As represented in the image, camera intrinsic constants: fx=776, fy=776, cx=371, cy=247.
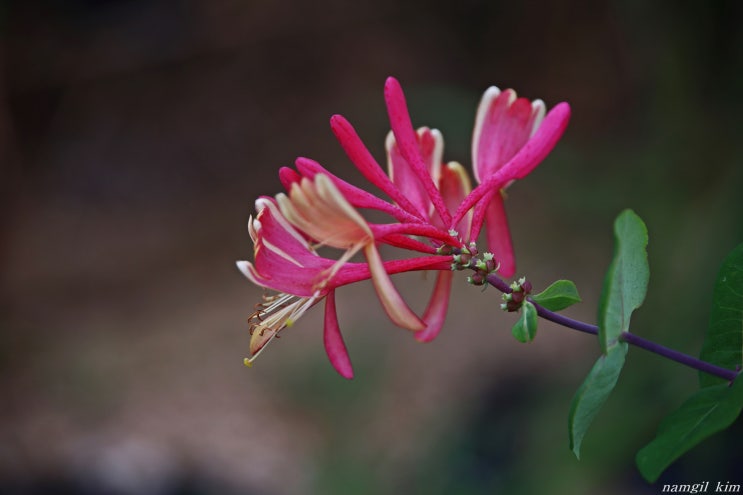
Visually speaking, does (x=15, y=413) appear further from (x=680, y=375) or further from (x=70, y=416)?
(x=680, y=375)

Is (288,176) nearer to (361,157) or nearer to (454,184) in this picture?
(361,157)

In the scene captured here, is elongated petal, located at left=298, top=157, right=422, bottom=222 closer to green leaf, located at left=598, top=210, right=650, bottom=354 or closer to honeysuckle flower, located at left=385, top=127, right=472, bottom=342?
honeysuckle flower, located at left=385, top=127, right=472, bottom=342

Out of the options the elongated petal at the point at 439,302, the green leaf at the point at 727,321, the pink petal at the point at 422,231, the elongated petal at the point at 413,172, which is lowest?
the green leaf at the point at 727,321

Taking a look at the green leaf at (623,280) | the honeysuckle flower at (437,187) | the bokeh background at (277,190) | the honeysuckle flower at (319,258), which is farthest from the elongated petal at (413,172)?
the bokeh background at (277,190)

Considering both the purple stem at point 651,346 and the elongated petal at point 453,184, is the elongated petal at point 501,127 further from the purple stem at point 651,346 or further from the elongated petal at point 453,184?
the purple stem at point 651,346

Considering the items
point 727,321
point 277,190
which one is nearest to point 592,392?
point 727,321
